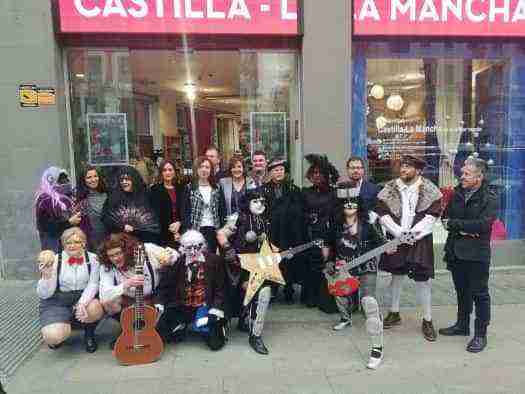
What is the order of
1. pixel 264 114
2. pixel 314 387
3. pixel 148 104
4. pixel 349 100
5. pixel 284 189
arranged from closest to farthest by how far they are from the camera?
pixel 314 387, pixel 284 189, pixel 349 100, pixel 264 114, pixel 148 104

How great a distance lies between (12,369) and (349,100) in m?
5.27

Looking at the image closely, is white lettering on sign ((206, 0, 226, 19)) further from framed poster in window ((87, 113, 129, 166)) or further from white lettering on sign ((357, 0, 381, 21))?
framed poster in window ((87, 113, 129, 166))

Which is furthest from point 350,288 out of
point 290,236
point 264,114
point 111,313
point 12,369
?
point 264,114

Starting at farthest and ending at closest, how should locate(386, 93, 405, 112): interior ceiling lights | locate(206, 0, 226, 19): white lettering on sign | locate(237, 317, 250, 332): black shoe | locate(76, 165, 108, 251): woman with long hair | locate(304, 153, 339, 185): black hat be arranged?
locate(386, 93, 405, 112): interior ceiling lights, locate(206, 0, 226, 19): white lettering on sign, locate(76, 165, 108, 251): woman with long hair, locate(304, 153, 339, 185): black hat, locate(237, 317, 250, 332): black shoe

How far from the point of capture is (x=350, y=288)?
170 inches

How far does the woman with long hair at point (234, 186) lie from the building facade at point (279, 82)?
168cm

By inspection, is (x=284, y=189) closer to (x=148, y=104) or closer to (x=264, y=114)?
(x=264, y=114)

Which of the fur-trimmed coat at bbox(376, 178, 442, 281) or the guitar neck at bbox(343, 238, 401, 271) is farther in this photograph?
the fur-trimmed coat at bbox(376, 178, 442, 281)

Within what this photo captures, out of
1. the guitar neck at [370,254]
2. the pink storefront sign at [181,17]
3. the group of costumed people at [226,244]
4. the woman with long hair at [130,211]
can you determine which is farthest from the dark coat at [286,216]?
the pink storefront sign at [181,17]

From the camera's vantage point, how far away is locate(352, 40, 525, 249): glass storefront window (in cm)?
686

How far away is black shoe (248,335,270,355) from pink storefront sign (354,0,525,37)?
4.48 m

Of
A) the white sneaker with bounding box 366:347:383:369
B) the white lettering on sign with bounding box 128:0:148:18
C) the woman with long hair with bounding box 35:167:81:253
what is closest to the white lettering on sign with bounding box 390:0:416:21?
the white lettering on sign with bounding box 128:0:148:18

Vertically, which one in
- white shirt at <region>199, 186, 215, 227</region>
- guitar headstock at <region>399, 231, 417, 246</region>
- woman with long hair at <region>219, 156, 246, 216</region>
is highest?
woman with long hair at <region>219, 156, 246, 216</region>

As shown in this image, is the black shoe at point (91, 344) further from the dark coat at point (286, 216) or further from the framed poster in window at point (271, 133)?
the framed poster in window at point (271, 133)
